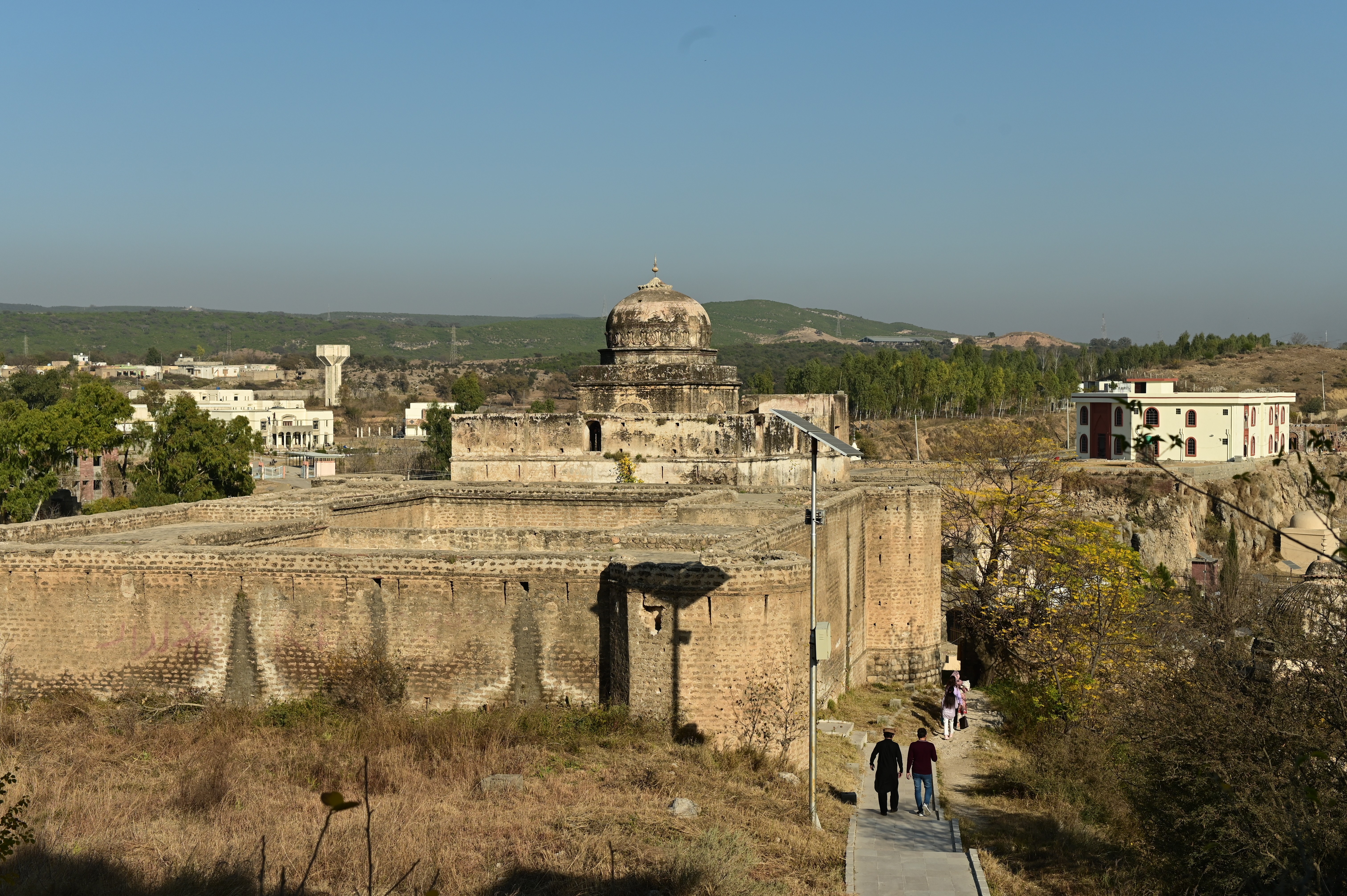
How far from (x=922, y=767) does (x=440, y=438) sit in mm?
54582

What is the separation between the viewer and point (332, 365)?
121 meters

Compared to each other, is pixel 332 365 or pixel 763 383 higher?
pixel 332 365

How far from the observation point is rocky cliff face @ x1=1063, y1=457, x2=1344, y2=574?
61.6 metres

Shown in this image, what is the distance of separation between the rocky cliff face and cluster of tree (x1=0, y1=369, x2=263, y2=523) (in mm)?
36583

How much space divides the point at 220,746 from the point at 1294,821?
11406 millimetres

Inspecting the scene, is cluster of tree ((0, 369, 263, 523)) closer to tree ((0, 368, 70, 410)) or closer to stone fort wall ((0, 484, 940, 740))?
stone fort wall ((0, 484, 940, 740))

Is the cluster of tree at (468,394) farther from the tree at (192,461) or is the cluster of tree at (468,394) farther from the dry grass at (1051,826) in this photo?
the dry grass at (1051,826)

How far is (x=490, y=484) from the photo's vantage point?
2886 centimetres

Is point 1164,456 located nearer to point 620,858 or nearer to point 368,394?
point 620,858

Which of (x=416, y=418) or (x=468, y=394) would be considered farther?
(x=416, y=418)

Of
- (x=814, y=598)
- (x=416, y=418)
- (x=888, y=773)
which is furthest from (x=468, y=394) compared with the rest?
(x=814, y=598)

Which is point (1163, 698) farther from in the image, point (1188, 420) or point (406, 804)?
point (1188, 420)

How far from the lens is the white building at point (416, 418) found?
91500 millimetres

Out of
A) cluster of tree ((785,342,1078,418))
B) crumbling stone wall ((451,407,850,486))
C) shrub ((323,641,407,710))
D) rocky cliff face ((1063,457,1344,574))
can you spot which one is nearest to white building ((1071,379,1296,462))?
rocky cliff face ((1063,457,1344,574))
